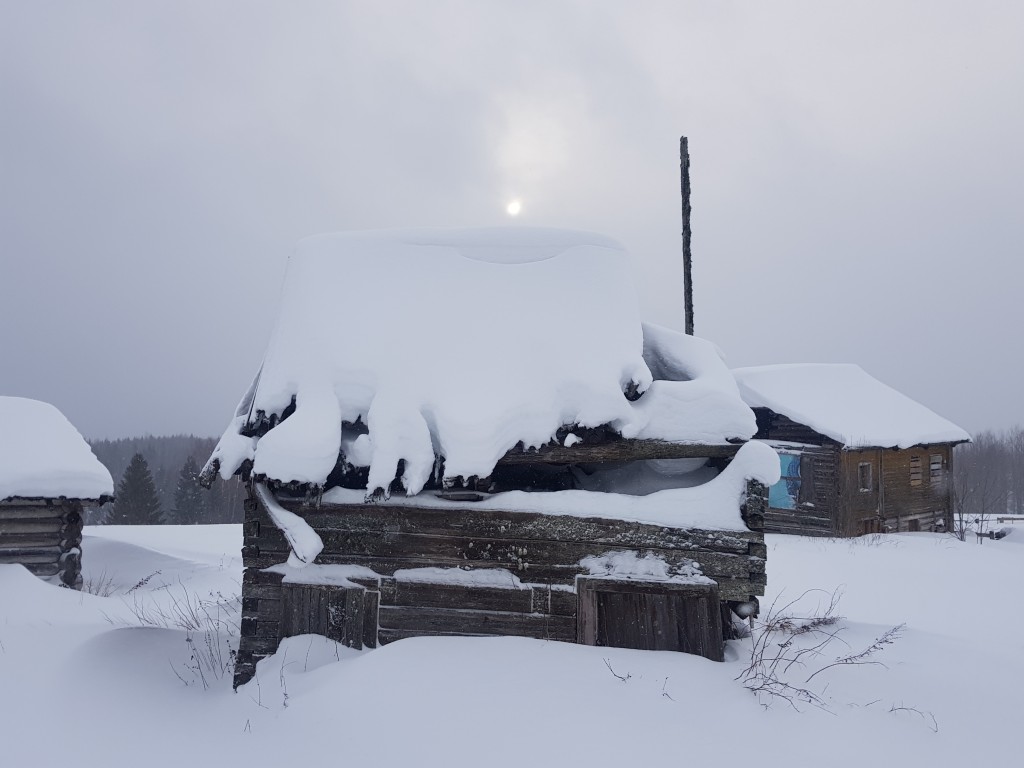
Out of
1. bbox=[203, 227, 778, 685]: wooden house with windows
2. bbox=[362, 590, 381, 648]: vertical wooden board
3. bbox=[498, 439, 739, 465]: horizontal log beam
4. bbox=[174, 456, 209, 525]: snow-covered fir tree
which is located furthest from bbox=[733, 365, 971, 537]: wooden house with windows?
bbox=[174, 456, 209, 525]: snow-covered fir tree

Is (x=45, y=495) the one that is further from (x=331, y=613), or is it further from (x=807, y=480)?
(x=807, y=480)

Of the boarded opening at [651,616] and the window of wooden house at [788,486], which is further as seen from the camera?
the window of wooden house at [788,486]

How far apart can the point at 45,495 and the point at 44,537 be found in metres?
1.03

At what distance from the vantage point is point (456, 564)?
18.0 ft

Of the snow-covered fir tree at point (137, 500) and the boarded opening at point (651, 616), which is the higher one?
the boarded opening at point (651, 616)

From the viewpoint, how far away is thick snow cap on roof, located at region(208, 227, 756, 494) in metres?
5.16

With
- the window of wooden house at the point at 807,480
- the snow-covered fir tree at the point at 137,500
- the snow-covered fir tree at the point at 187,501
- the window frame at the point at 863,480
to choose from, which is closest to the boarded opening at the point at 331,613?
the window of wooden house at the point at 807,480

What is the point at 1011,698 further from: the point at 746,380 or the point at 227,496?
the point at 227,496

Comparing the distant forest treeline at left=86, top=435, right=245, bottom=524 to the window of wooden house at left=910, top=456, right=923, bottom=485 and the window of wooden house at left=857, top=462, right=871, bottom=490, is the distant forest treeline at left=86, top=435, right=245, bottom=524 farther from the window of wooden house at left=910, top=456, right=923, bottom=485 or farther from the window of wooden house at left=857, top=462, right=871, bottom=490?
the window of wooden house at left=910, top=456, right=923, bottom=485

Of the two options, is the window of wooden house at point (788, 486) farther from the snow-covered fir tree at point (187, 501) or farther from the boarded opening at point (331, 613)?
the snow-covered fir tree at point (187, 501)

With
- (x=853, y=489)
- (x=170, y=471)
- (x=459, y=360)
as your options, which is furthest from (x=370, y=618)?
(x=170, y=471)

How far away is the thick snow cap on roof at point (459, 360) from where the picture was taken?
203 inches

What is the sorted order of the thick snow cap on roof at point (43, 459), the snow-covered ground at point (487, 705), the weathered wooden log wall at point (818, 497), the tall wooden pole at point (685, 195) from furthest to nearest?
the weathered wooden log wall at point (818, 497), the tall wooden pole at point (685, 195), the thick snow cap on roof at point (43, 459), the snow-covered ground at point (487, 705)

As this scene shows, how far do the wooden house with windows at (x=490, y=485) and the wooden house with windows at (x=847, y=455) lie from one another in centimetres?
1268
